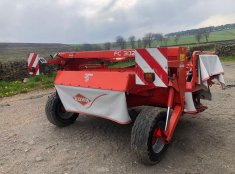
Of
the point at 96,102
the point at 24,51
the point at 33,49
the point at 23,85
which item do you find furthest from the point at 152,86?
the point at 33,49

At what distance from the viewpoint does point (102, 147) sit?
4.60 meters

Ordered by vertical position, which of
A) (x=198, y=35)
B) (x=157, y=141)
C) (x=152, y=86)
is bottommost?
(x=157, y=141)

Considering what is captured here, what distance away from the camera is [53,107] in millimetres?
5371

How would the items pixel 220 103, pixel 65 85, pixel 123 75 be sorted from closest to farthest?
1. pixel 123 75
2. pixel 65 85
3. pixel 220 103

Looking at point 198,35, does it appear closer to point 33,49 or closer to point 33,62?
point 33,49

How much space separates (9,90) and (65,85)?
5773mm

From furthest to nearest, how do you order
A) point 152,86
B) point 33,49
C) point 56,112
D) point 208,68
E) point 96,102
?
point 33,49
point 56,112
point 208,68
point 96,102
point 152,86

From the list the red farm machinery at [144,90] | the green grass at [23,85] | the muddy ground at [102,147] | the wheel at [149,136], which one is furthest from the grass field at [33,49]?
the wheel at [149,136]

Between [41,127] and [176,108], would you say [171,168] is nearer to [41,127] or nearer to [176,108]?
[176,108]

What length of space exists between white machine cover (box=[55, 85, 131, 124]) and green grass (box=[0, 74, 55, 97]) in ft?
16.9

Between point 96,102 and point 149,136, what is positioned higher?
point 96,102

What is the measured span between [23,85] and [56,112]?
19.0 ft

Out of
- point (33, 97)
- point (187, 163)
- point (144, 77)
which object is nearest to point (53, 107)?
point (144, 77)

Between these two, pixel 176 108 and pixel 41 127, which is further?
pixel 41 127
